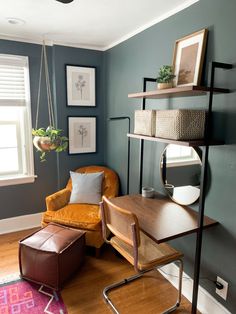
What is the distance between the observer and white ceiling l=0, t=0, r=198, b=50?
6.04 ft

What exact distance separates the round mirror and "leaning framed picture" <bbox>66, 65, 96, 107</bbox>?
1426 millimetres

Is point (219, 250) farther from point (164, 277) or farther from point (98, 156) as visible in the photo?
point (98, 156)

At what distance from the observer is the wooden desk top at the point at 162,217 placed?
151 cm

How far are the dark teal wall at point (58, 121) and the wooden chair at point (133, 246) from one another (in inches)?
59.2

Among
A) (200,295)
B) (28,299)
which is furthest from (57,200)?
(200,295)

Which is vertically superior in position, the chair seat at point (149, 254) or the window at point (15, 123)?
the window at point (15, 123)

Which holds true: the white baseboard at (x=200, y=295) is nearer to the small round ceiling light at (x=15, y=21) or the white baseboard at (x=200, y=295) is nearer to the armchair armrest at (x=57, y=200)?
the armchair armrest at (x=57, y=200)

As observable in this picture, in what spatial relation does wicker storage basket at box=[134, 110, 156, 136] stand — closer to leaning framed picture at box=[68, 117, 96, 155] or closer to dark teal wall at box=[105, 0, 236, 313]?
dark teal wall at box=[105, 0, 236, 313]

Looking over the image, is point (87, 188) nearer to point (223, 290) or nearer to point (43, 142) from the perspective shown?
point (43, 142)

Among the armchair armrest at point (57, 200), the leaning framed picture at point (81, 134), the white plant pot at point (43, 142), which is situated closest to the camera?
the white plant pot at point (43, 142)

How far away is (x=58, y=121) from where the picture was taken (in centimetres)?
296

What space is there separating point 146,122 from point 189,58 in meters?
Answer: 0.56

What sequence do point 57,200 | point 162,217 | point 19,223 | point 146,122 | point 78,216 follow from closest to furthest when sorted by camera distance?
point 162,217 < point 146,122 < point 78,216 < point 57,200 < point 19,223

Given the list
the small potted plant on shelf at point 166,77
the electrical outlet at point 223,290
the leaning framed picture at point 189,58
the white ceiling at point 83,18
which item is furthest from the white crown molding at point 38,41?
the electrical outlet at point 223,290
